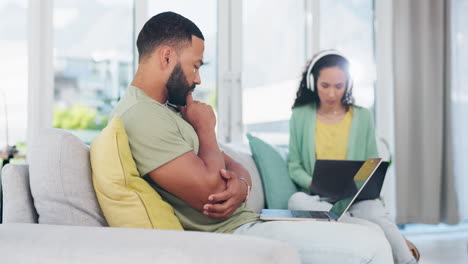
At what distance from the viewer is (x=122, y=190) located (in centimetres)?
129

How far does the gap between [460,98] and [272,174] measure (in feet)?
8.58

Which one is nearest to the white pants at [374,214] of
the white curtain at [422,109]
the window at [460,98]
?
the white curtain at [422,109]

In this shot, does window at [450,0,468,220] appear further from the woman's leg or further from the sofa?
the sofa

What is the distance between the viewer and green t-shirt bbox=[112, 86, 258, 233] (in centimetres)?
133

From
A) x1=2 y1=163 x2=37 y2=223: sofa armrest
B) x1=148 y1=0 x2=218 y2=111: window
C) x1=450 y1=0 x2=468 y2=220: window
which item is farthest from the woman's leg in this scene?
x1=450 y1=0 x2=468 y2=220: window

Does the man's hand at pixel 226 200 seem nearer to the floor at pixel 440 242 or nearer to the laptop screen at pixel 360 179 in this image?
the laptop screen at pixel 360 179

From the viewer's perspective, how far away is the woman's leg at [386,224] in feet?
6.98

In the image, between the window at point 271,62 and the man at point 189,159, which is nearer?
the man at point 189,159

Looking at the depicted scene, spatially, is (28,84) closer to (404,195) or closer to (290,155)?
(290,155)

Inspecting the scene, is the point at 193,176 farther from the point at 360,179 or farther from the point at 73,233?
the point at 360,179

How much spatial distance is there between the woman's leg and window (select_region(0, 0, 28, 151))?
6.69 feet

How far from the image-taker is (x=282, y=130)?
4195 mm

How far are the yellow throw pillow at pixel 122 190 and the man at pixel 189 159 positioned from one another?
1.7 inches

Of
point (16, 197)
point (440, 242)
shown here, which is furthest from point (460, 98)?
point (16, 197)
